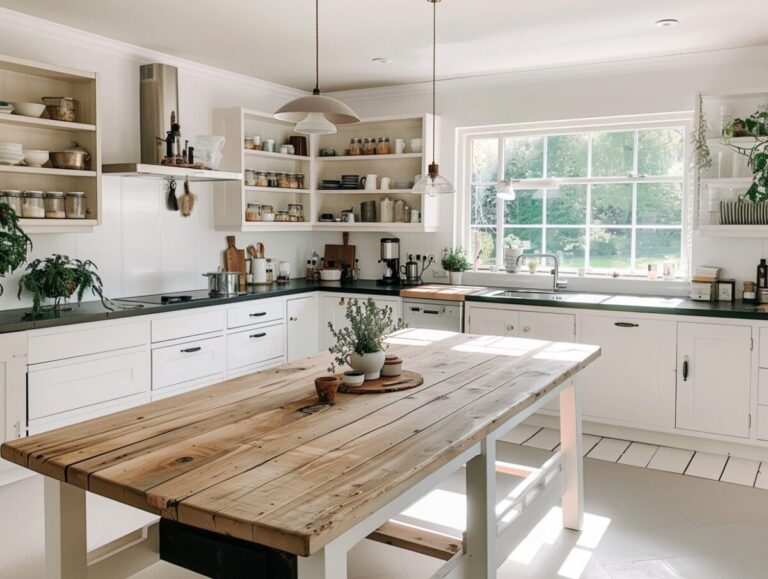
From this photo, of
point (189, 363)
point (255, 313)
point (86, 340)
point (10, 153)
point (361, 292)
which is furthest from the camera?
point (361, 292)

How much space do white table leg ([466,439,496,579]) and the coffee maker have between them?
383cm

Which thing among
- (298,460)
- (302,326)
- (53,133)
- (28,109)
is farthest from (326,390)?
(302,326)

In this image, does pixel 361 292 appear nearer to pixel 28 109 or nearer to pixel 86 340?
pixel 86 340

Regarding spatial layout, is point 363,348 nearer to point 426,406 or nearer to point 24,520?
point 426,406

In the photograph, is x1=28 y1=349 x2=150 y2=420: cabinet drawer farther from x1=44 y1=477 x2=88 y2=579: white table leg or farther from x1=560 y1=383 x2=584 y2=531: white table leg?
x1=560 y1=383 x2=584 y2=531: white table leg

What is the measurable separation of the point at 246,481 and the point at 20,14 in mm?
3715

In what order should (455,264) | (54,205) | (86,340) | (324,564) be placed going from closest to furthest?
(324,564), (86,340), (54,205), (455,264)

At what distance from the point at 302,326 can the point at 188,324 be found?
4.15ft

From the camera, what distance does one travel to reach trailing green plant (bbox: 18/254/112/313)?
4117 millimetres

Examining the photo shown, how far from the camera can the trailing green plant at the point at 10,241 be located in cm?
368

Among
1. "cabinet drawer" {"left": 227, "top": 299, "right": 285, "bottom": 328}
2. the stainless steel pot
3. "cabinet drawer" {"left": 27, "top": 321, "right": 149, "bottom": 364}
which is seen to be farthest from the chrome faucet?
"cabinet drawer" {"left": 27, "top": 321, "right": 149, "bottom": 364}

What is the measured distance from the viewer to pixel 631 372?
4695 millimetres

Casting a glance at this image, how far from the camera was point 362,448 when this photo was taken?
6.40 ft

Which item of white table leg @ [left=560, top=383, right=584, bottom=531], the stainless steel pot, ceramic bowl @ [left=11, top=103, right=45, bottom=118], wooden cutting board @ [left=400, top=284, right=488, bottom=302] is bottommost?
white table leg @ [left=560, top=383, right=584, bottom=531]
